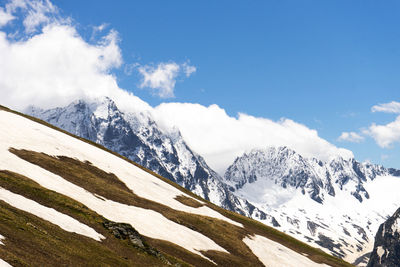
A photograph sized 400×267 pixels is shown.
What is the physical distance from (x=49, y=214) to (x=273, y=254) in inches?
2003

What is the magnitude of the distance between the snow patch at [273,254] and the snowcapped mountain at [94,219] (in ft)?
1.17

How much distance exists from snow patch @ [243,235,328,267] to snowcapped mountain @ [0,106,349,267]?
0.36 m

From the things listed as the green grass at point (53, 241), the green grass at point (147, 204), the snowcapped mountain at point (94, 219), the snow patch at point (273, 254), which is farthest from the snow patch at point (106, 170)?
the snow patch at point (273, 254)

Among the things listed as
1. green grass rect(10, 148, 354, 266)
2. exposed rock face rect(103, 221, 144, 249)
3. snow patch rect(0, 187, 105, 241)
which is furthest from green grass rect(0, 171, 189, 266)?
green grass rect(10, 148, 354, 266)

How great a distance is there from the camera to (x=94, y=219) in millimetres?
54500

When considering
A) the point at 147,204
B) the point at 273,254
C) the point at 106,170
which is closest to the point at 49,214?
the point at 147,204

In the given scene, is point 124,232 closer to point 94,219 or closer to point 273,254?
point 94,219

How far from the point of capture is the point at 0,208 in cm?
4228

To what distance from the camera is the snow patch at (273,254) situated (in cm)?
7981

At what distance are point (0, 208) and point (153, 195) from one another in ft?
180

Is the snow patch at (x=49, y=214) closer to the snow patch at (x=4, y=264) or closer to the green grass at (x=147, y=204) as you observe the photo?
the snow patch at (x=4, y=264)

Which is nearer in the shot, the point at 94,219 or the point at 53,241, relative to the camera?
the point at 53,241

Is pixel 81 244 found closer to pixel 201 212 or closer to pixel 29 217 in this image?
pixel 29 217

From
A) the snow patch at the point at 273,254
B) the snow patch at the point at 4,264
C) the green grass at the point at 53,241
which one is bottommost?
the snow patch at the point at 4,264
